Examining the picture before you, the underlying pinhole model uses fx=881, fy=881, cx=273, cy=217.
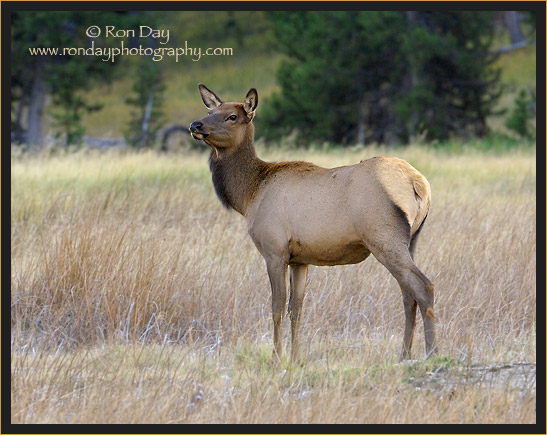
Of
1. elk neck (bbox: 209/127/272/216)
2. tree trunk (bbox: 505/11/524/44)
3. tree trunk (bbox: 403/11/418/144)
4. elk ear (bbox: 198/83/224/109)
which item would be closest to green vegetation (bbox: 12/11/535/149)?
tree trunk (bbox: 403/11/418/144)

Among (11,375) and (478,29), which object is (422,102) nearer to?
(478,29)

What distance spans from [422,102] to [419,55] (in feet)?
4.23

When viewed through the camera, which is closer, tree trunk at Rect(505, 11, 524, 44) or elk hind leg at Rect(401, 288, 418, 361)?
elk hind leg at Rect(401, 288, 418, 361)

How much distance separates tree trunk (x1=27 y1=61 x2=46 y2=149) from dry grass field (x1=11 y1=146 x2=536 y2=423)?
1420 cm

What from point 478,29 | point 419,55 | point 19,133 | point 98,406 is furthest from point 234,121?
point 19,133

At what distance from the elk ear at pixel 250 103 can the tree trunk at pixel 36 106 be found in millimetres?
19257

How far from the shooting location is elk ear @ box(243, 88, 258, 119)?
270 inches

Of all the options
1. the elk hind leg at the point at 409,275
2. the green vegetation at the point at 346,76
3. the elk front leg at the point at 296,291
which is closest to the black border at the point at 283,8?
the elk hind leg at the point at 409,275

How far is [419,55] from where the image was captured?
2389 cm

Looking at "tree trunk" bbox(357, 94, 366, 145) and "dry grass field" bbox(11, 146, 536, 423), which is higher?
"tree trunk" bbox(357, 94, 366, 145)

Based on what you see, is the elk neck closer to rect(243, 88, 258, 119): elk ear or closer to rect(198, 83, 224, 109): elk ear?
rect(243, 88, 258, 119): elk ear

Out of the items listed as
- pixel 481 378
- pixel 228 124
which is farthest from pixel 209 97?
pixel 481 378

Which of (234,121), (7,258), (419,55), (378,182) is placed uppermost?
(419,55)

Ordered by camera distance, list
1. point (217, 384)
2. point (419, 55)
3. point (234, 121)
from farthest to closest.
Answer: point (419, 55)
point (234, 121)
point (217, 384)
